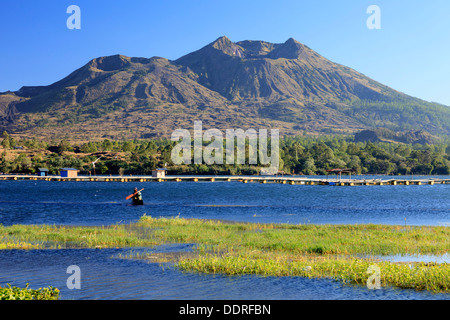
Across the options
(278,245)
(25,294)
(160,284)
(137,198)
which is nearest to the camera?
(25,294)

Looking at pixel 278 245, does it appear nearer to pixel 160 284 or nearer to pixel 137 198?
pixel 160 284

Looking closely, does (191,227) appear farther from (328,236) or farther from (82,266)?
(82,266)

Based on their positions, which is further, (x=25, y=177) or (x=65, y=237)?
(x=25, y=177)

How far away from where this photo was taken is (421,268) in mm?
22984

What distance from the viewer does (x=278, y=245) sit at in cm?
3117

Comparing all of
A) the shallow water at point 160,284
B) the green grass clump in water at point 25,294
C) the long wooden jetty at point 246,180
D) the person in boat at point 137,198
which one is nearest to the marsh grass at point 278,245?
the shallow water at point 160,284

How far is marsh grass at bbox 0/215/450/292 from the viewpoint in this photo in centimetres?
2303

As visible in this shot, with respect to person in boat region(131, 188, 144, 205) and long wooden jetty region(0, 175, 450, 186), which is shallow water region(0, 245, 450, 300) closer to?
person in boat region(131, 188, 144, 205)

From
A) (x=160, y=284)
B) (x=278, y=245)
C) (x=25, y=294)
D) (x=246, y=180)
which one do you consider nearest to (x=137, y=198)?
(x=278, y=245)

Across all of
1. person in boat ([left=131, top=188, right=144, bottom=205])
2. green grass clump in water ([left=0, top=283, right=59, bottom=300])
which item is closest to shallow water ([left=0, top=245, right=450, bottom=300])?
green grass clump in water ([left=0, top=283, right=59, bottom=300])

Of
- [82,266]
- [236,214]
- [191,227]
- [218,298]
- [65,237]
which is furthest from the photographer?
[236,214]
